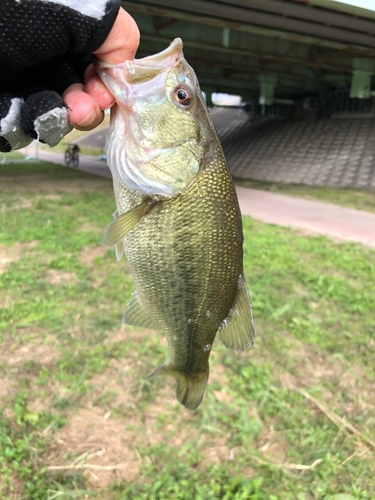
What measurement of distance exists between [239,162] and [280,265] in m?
11.0

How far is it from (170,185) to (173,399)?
188 cm

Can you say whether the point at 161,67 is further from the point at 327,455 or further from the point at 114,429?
the point at 327,455

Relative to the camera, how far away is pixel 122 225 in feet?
4.16

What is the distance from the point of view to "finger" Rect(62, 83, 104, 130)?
1225 mm

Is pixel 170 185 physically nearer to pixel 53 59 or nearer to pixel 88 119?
pixel 88 119

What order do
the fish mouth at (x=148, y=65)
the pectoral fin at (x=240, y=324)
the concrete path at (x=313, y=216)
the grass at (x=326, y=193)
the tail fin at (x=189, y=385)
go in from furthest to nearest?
the grass at (x=326, y=193), the concrete path at (x=313, y=216), the tail fin at (x=189, y=385), the pectoral fin at (x=240, y=324), the fish mouth at (x=148, y=65)

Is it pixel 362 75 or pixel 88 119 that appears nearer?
pixel 88 119

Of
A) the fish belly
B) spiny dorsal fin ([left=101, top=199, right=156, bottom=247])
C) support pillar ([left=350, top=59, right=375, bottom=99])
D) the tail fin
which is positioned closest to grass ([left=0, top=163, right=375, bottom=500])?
the tail fin

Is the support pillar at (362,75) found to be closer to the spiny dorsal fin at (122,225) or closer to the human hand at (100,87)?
the human hand at (100,87)

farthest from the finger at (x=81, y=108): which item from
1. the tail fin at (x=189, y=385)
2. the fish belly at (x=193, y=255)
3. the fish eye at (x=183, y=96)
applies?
the tail fin at (x=189, y=385)

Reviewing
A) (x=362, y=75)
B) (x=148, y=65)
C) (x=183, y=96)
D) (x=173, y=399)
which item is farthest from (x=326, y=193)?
(x=148, y=65)

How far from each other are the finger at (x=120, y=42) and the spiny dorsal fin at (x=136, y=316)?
0.98 m

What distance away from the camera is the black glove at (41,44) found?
3.59 ft

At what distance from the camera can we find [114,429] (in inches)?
91.6
